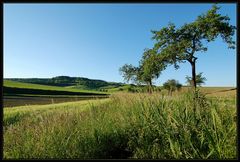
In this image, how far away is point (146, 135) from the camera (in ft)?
13.9

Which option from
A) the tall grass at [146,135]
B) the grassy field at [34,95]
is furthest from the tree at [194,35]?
the tall grass at [146,135]

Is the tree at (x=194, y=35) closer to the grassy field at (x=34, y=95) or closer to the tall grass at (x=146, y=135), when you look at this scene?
the grassy field at (x=34, y=95)

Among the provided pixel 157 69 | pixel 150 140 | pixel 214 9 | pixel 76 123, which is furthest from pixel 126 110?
pixel 214 9

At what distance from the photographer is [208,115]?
4.09m

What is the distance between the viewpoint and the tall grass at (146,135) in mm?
3397

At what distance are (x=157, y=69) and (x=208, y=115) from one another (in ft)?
65.9

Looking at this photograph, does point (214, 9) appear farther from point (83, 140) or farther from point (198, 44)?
point (83, 140)

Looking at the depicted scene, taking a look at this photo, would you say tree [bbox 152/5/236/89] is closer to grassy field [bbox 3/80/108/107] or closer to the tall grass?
grassy field [bbox 3/80/108/107]

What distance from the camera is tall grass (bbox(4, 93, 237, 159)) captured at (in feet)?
11.1

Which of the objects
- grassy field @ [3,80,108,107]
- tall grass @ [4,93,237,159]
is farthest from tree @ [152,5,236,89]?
tall grass @ [4,93,237,159]

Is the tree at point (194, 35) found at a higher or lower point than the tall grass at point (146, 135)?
higher

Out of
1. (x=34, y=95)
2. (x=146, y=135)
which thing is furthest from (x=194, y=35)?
(x=34, y=95)

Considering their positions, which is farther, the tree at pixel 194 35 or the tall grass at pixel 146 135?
the tree at pixel 194 35

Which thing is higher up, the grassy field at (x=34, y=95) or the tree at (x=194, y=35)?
the tree at (x=194, y=35)
